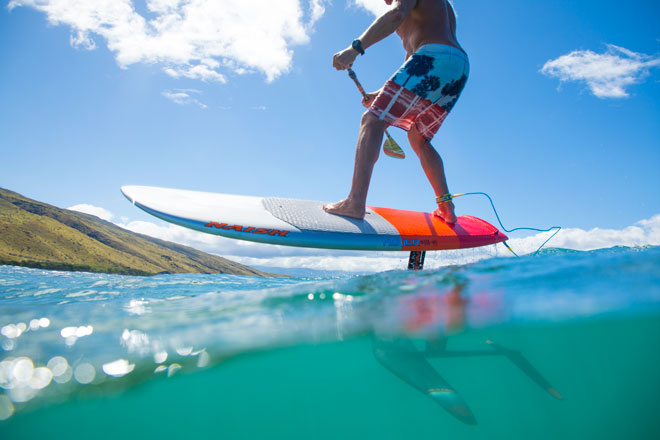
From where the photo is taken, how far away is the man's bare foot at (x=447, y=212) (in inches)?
127

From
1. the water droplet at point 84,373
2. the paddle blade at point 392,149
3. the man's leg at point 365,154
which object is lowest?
the water droplet at point 84,373

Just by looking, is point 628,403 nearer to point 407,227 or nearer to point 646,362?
point 646,362

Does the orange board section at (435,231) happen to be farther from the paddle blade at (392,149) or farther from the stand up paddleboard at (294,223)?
the paddle blade at (392,149)

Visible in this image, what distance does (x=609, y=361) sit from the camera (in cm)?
320

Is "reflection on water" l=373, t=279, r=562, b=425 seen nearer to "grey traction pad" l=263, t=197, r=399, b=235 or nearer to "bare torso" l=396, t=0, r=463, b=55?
"grey traction pad" l=263, t=197, r=399, b=235

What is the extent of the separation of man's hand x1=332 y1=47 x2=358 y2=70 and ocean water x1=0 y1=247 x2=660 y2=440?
1768mm

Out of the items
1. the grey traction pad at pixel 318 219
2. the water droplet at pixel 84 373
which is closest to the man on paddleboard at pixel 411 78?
the grey traction pad at pixel 318 219

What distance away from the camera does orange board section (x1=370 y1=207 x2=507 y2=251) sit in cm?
294

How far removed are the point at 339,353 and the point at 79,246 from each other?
3727 centimetres

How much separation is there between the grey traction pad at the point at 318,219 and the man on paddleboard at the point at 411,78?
11 centimetres

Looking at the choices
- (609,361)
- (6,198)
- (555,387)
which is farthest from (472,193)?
(6,198)

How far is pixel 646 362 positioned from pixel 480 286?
2723 millimetres

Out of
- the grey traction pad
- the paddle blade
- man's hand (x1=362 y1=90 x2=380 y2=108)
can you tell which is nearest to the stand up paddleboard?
the grey traction pad

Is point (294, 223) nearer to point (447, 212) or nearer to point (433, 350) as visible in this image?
point (433, 350)
